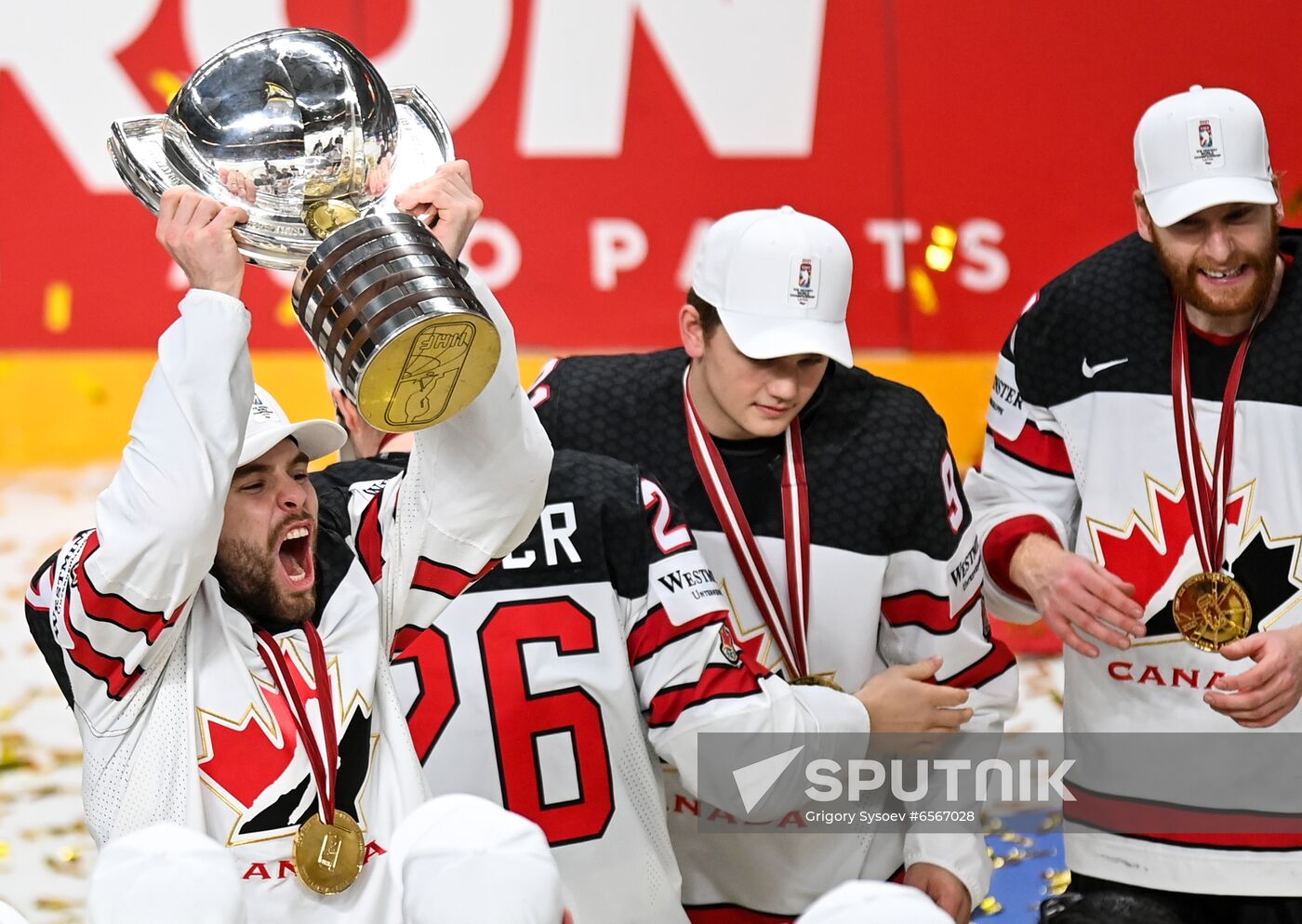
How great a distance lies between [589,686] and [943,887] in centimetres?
63

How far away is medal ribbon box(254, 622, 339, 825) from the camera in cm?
196

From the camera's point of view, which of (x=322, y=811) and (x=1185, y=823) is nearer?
(x=322, y=811)

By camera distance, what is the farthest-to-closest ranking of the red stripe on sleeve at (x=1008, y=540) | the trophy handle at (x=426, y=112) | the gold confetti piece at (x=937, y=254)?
the gold confetti piece at (x=937, y=254)
the red stripe on sleeve at (x=1008, y=540)
the trophy handle at (x=426, y=112)

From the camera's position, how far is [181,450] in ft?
5.82

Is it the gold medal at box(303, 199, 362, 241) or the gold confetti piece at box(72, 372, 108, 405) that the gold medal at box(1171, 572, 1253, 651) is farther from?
the gold confetti piece at box(72, 372, 108, 405)

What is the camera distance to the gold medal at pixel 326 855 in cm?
193

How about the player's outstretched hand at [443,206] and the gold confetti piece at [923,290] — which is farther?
the gold confetti piece at [923,290]

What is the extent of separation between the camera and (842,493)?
260 centimetres

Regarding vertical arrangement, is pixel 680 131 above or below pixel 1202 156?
→ above

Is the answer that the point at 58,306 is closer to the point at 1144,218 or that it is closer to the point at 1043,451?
the point at 1043,451

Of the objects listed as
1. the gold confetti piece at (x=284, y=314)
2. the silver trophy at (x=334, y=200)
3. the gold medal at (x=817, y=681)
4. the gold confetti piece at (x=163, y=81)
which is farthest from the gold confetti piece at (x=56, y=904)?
the silver trophy at (x=334, y=200)

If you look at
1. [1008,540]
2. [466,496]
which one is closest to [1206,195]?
[1008,540]

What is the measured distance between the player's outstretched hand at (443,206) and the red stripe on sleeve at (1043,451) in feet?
4.46

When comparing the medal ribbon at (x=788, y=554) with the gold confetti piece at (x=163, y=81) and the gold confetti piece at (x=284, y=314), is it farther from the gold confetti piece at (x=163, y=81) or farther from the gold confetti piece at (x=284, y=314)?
the gold confetti piece at (x=163, y=81)
